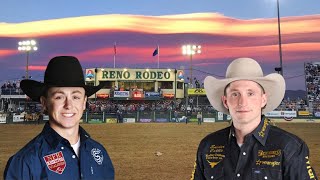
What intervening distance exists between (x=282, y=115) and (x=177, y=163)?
37.5 m

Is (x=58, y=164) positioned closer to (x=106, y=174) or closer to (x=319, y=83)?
(x=106, y=174)

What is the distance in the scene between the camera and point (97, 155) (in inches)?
145

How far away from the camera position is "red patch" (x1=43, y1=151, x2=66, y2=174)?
327cm

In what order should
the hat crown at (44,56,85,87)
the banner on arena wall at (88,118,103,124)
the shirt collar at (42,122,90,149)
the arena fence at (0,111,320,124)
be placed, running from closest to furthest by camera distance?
the shirt collar at (42,122,90,149) → the hat crown at (44,56,85,87) → the banner on arena wall at (88,118,103,124) → the arena fence at (0,111,320,124)

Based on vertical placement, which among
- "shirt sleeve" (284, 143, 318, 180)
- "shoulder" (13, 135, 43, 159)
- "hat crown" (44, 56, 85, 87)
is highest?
"hat crown" (44, 56, 85, 87)

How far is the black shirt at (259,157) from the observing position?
3.17 m

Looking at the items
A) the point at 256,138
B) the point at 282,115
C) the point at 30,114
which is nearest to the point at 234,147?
the point at 256,138

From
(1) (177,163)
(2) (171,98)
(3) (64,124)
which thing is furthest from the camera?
(2) (171,98)

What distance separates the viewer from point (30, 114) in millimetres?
44188

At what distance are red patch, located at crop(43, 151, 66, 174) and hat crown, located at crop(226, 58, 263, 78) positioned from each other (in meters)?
1.65

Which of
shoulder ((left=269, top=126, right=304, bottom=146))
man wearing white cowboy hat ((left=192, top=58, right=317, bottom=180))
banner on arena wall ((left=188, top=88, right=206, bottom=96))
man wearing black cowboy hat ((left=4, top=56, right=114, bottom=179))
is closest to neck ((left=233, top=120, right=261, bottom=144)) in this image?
man wearing white cowboy hat ((left=192, top=58, right=317, bottom=180))

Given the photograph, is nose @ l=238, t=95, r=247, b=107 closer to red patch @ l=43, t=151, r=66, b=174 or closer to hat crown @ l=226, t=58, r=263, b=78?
hat crown @ l=226, t=58, r=263, b=78

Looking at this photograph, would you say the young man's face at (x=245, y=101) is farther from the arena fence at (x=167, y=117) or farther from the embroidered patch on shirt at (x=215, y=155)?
the arena fence at (x=167, y=117)

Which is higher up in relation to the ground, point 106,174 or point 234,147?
point 234,147
